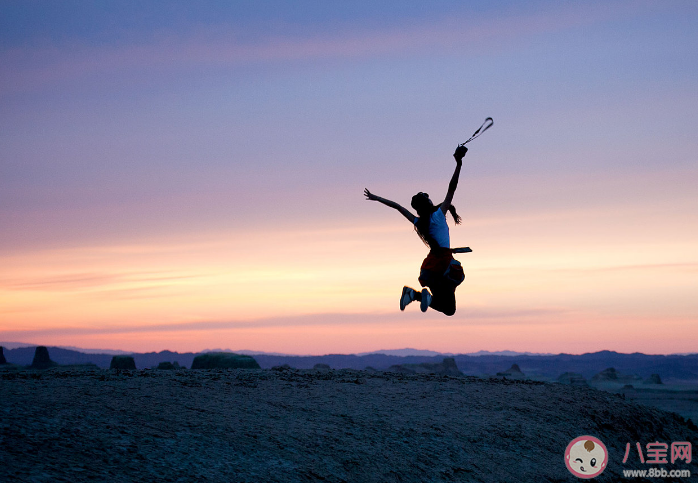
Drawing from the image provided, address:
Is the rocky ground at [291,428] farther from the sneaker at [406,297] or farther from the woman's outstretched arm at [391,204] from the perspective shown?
the woman's outstretched arm at [391,204]

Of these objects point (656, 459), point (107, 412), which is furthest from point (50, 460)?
point (656, 459)

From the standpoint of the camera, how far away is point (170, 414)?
433 inches

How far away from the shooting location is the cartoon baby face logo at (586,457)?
13.5m

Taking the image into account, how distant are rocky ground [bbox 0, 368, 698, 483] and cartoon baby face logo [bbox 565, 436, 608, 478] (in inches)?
8.7

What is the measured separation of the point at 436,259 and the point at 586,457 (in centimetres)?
636

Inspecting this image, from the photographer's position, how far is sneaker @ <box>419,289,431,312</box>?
36.4ft

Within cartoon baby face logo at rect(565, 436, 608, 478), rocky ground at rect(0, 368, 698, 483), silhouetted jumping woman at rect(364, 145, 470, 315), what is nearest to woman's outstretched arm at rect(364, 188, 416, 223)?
silhouetted jumping woman at rect(364, 145, 470, 315)

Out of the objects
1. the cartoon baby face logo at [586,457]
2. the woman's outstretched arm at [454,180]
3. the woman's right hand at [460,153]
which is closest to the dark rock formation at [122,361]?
the cartoon baby face logo at [586,457]

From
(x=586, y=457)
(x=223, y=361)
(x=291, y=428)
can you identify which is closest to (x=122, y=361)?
(x=223, y=361)

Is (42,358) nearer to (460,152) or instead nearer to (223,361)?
(223,361)

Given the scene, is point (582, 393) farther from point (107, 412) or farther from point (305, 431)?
point (107, 412)

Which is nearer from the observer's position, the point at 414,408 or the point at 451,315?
the point at 451,315

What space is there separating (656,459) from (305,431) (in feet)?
34.9

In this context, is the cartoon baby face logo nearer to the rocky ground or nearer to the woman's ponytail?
the rocky ground
